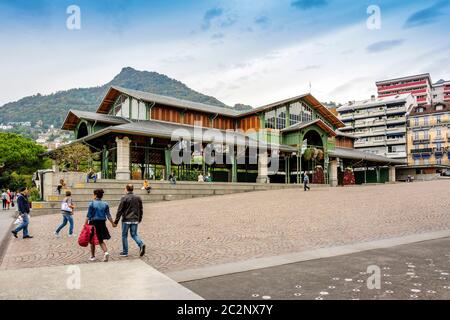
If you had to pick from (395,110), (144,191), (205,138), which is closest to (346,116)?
(395,110)

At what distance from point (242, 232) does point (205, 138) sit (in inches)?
743

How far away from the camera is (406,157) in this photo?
79.9 metres

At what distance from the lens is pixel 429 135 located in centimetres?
7669

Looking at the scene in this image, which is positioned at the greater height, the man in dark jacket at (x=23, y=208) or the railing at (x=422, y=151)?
the railing at (x=422, y=151)

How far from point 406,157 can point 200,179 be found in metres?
64.8

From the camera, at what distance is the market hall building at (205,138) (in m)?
29.4

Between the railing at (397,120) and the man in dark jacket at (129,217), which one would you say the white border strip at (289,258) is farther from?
the railing at (397,120)

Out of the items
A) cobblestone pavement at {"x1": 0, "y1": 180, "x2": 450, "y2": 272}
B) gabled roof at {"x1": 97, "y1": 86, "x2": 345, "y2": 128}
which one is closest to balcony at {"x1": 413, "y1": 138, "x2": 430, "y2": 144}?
gabled roof at {"x1": 97, "y1": 86, "x2": 345, "y2": 128}

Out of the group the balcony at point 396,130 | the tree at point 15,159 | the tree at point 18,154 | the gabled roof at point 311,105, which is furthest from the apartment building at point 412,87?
the tree at point 15,159

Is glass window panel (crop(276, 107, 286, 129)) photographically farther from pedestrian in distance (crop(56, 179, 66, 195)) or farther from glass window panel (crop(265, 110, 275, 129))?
pedestrian in distance (crop(56, 179, 66, 195))

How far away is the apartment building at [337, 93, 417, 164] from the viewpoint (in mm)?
81062

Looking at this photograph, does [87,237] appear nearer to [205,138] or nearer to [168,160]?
[168,160]

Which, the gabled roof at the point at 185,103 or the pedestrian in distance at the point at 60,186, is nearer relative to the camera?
the pedestrian in distance at the point at 60,186

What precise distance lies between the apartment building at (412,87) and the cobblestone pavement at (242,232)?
91.4 meters
